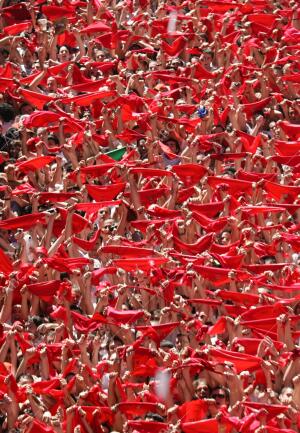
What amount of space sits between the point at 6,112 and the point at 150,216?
105 inches

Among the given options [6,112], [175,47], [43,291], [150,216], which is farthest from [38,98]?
[43,291]

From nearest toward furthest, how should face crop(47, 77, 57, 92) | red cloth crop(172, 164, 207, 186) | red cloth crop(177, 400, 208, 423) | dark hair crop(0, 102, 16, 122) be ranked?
red cloth crop(177, 400, 208, 423), red cloth crop(172, 164, 207, 186), dark hair crop(0, 102, 16, 122), face crop(47, 77, 57, 92)

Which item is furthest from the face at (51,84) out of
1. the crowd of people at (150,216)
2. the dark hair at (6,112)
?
the dark hair at (6,112)

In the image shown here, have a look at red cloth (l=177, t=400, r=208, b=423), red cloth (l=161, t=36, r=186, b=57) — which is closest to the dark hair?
red cloth (l=161, t=36, r=186, b=57)

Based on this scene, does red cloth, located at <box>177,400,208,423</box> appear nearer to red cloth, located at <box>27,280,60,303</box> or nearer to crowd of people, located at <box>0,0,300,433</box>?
crowd of people, located at <box>0,0,300,433</box>

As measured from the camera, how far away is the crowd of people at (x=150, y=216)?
463 inches

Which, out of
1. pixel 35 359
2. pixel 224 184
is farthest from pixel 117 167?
pixel 35 359

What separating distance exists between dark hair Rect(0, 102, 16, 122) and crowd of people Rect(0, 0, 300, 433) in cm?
2

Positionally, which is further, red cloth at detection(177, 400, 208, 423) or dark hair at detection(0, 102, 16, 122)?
dark hair at detection(0, 102, 16, 122)

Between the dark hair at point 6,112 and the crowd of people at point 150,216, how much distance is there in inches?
0.8

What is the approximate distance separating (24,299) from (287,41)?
6.21 metres

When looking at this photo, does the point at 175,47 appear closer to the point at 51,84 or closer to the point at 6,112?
the point at 51,84

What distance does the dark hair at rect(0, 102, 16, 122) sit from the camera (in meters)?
16.2

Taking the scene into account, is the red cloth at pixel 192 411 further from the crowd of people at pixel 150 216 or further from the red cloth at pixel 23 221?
the red cloth at pixel 23 221
